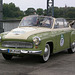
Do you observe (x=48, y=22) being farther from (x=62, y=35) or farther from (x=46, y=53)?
(x=46, y=53)

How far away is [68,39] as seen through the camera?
29.6 ft

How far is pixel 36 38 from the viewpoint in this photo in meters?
6.77

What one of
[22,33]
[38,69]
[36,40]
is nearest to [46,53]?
[36,40]

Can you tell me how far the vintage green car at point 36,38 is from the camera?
675 cm

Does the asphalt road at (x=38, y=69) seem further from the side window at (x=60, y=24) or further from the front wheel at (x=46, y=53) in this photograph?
the side window at (x=60, y=24)

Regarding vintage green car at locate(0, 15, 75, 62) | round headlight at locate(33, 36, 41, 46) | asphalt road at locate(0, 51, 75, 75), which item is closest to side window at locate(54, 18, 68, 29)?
vintage green car at locate(0, 15, 75, 62)

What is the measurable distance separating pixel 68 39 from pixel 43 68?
3013 mm

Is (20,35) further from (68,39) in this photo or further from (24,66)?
(68,39)

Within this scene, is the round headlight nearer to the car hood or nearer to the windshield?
the car hood

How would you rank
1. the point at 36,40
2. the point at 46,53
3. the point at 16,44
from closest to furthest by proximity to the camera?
the point at 36,40
the point at 16,44
the point at 46,53

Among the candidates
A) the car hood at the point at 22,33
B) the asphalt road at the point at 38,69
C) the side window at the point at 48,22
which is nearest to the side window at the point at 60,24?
the side window at the point at 48,22

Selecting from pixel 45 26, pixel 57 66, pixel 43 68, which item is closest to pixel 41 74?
pixel 43 68

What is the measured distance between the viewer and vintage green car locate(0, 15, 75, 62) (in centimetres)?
675

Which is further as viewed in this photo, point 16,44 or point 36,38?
point 16,44
